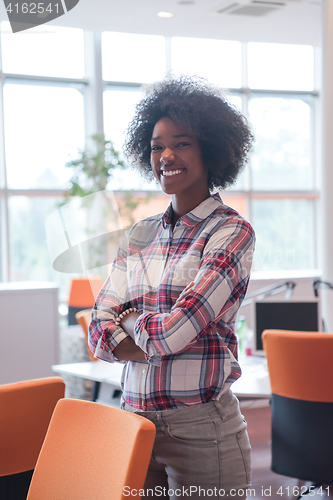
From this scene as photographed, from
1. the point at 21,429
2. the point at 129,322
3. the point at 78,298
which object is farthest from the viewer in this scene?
the point at 78,298

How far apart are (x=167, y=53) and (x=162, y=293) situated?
7.13 m

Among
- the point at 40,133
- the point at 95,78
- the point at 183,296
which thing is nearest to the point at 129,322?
the point at 183,296

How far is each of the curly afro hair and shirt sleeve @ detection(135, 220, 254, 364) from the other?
232 mm

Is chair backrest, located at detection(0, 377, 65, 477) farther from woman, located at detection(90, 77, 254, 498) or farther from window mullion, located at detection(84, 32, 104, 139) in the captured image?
window mullion, located at detection(84, 32, 104, 139)

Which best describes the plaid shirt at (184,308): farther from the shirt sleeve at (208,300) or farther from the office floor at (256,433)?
the office floor at (256,433)

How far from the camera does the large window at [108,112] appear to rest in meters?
7.17

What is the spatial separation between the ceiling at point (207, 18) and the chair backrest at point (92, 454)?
4.93m

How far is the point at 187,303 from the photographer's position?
1.27m

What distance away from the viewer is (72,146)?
293 inches

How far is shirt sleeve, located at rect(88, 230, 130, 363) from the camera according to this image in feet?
4.62

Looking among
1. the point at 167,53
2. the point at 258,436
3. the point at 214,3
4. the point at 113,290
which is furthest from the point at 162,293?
the point at 167,53

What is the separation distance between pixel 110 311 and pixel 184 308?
0.96 feet

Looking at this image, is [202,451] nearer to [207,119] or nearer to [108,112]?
[207,119]

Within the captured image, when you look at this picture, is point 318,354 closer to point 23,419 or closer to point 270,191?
point 23,419
